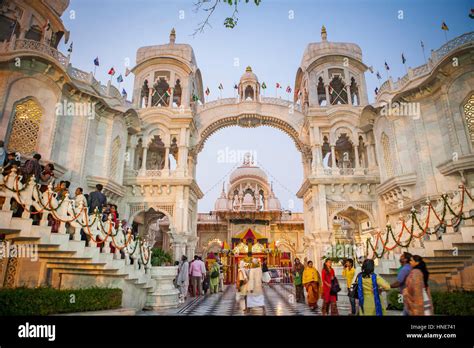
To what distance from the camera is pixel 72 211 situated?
696cm

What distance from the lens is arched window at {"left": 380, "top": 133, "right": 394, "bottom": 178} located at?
1421cm

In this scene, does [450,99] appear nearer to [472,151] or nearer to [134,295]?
[472,151]

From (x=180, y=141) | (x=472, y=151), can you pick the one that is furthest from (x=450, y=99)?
(x=180, y=141)

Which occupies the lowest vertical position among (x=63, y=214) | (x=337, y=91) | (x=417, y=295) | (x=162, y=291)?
(x=162, y=291)

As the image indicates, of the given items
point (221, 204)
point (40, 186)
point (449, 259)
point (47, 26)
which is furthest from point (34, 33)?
point (221, 204)

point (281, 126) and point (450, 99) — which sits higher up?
point (281, 126)

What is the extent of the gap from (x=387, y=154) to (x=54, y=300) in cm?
1521

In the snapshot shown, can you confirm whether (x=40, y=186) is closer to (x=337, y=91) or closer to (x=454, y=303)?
(x=454, y=303)

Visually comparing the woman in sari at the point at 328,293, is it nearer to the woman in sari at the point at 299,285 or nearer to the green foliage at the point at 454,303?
the green foliage at the point at 454,303

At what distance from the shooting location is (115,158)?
15.2 meters

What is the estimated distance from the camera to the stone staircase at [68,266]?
6.06 meters
